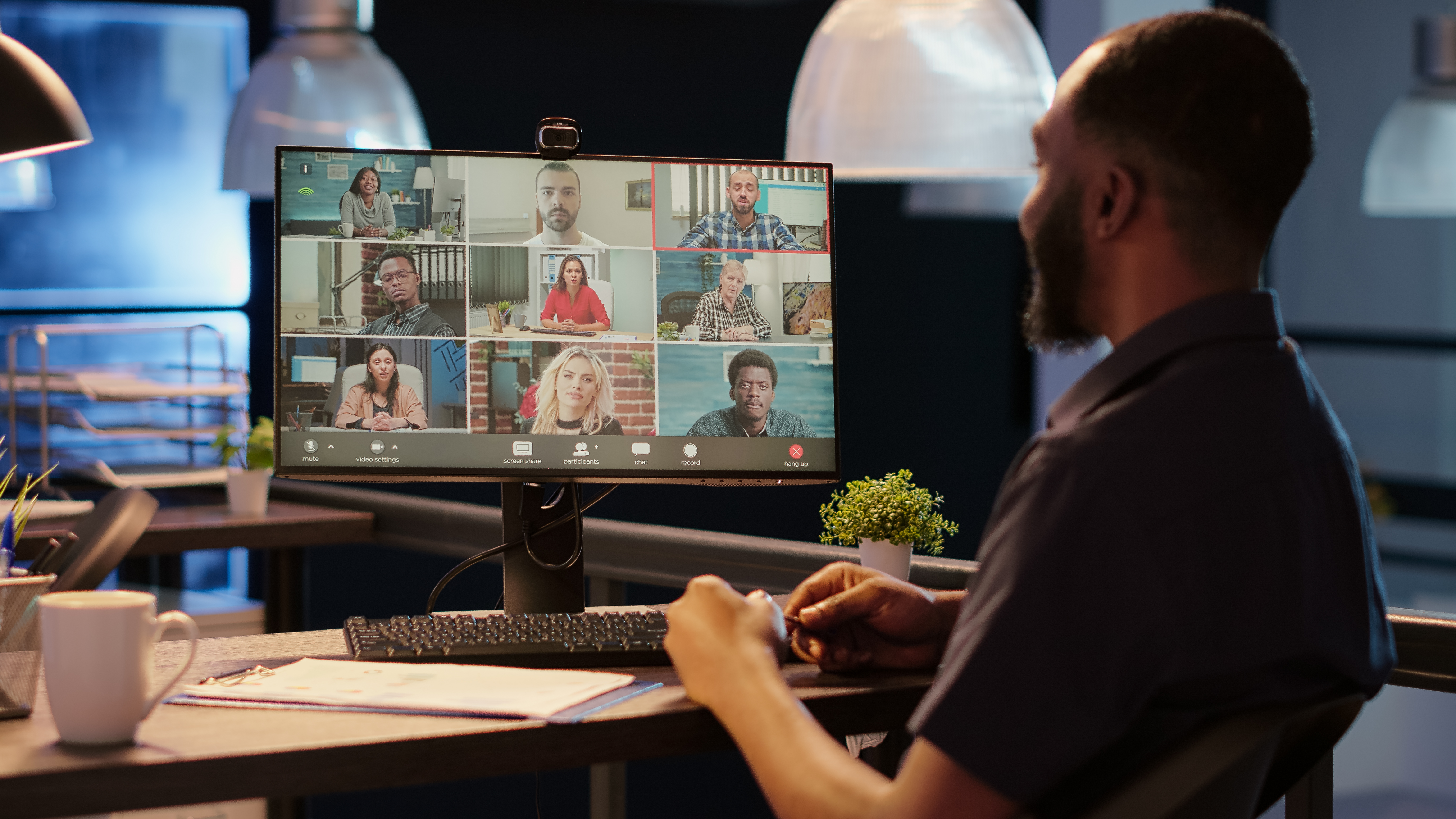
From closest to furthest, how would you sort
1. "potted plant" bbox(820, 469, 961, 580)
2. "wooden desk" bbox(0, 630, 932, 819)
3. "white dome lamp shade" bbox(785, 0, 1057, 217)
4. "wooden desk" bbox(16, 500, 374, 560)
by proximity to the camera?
"wooden desk" bbox(0, 630, 932, 819) → "potted plant" bbox(820, 469, 961, 580) → "white dome lamp shade" bbox(785, 0, 1057, 217) → "wooden desk" bbox(16, 500, 374, 560)

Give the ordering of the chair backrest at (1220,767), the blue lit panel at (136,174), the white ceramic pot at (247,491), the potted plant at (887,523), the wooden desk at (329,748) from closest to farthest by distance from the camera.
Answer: the chair backrest at (1220,767), the wooden desk at (329,748), the potted plant at (887,523), the white ceramic pot at (247,491), the blue lit panel at (136,174)

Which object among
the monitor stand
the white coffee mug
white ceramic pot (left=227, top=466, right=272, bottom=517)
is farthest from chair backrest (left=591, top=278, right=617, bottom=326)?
white ceramic pot (left=227, top=466, right=272, bottom=517)

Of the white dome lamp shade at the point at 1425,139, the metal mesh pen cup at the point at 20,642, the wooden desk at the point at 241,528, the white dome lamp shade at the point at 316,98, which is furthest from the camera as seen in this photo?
the white dome lamp shade at the point at 1425,139

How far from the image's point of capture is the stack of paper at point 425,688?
47.2 inches

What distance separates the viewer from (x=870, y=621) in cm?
138

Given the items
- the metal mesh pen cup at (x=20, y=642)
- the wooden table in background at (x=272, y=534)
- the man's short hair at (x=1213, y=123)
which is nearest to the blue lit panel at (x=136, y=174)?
the wooden table in background at (x=272, y=534)

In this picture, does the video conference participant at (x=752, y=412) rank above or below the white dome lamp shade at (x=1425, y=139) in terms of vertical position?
below

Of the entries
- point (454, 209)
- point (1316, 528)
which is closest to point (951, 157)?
point (454, 209)

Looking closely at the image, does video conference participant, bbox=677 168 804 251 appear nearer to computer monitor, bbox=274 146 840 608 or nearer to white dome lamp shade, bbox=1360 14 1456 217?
computer monitor, bbox=274 146 840 608

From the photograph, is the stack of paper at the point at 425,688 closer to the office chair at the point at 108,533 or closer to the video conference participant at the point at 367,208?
the video conference participant at the point at 367,208

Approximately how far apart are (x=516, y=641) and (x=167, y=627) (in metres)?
0.36

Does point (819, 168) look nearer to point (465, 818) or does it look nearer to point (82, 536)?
point (82, 536)

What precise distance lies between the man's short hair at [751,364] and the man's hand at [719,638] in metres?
0.37

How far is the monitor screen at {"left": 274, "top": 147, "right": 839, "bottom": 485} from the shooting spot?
1606 mm
